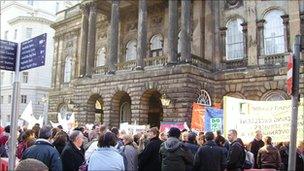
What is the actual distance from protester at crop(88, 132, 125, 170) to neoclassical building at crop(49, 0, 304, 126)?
56.1 ft

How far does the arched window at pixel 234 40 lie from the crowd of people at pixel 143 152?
52.1 feet

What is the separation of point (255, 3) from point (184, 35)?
5.72 meters

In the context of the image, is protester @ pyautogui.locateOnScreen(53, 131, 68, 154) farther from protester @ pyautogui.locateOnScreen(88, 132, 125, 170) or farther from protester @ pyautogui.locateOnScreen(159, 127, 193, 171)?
protester @ pyautogui.locateOnScreen(159, 127, 193, 171)

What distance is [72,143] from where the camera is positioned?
7.99m

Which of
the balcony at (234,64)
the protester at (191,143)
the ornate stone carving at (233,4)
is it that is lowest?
the protester at (191,143)

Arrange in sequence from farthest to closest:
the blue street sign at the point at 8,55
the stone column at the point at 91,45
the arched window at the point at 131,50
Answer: the arched window at the point at 131,50 < the stone column at the point at 91,45 < the blue street sign at the point at 8,55

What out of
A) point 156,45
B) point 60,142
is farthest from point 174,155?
point 156,45

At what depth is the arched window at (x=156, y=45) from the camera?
3164cm

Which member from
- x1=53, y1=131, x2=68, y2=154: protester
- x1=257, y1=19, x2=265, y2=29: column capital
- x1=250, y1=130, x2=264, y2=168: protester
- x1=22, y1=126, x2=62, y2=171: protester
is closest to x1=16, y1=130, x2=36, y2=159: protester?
x1=53, y1=131, x2=68, y2=154: protester

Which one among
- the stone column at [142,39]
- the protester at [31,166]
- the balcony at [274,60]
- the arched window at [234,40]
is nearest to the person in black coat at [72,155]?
the protester at [31,166]

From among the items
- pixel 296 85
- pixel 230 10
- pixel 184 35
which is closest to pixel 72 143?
pixel 296 85

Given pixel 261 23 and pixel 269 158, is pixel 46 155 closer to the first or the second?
pixel 269 158

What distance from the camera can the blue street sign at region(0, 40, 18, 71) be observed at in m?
7.41

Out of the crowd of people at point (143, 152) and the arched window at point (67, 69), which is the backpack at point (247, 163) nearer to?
the crowd of people at point (143, 152)
